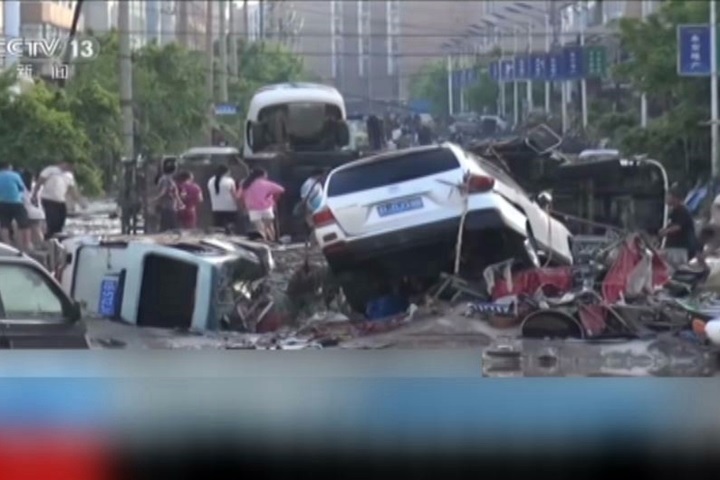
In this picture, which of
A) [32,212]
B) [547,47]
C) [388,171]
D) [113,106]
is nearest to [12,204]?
[32,212]

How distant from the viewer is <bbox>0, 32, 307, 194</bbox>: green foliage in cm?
445

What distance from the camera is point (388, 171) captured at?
423 centimetres

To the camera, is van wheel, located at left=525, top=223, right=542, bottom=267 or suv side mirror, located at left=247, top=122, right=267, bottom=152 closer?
van wheel, located at left=525, top=223, right=542, bottom=267

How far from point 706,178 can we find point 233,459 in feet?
5.36

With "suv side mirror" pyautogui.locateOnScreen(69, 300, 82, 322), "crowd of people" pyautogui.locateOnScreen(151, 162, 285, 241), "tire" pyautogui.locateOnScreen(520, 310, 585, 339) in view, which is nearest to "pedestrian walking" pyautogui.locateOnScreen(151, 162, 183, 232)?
"crowd of people" pyautogui.locateOnScreen(151, 162, 285, 241)

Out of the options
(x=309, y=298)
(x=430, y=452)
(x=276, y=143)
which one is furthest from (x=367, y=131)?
(x=430, y=452)

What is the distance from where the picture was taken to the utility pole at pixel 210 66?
16.5 ft

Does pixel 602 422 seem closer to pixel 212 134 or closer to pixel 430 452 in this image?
pixel 430 452

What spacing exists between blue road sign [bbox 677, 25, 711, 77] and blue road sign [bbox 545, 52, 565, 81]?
1545 mm

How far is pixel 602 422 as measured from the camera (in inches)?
166

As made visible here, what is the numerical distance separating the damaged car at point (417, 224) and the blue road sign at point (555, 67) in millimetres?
874

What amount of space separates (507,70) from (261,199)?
0.94 m

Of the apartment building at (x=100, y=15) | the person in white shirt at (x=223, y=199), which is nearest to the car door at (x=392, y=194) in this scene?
the person in white shirt at (x=223, y=199)

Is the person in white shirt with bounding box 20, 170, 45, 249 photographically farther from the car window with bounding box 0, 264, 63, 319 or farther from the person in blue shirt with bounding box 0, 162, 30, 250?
the car window with bounding box 0, 264, 63, 319
